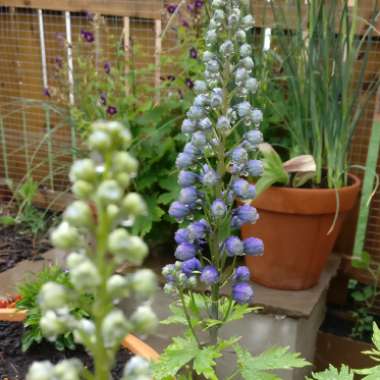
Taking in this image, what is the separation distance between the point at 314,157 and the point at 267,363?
3.22ft

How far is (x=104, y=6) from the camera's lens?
278 cm

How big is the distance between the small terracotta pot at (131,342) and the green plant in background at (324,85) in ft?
2.85

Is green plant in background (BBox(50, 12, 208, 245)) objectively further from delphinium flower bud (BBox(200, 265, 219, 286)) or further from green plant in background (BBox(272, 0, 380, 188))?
delphinium flower bud (BBox(200, 265, 219, 286))

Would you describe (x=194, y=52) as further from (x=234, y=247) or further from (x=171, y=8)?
(x=234, y=247)

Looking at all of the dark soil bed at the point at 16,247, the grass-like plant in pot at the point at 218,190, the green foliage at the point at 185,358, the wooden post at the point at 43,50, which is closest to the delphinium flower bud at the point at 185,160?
the grass-like plant in pot at the point at 218,190

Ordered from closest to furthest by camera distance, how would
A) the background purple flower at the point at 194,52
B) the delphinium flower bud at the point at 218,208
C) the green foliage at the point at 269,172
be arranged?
1. the delphinium flower bud at the point at 218,208
2. the green foliage at the point at 269,172
3. the background purple flower at the point at 194,52

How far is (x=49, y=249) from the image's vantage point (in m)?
2.71

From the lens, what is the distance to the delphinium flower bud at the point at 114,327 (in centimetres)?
51

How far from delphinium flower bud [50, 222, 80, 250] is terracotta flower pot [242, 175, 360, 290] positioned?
1.37 m

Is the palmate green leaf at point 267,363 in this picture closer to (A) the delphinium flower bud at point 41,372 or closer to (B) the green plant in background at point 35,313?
(B) the green plant in background at point 35,313

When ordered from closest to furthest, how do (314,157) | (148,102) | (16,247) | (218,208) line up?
(218,208) < (314,157) < (148,102) < (16,247)

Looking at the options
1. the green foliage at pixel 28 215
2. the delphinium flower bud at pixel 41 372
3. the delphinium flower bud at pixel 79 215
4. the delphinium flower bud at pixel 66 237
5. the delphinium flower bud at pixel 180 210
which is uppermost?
the delphinium flower bud at pixel 79 215

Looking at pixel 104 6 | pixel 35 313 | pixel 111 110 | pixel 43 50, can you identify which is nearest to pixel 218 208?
pixel 35 313

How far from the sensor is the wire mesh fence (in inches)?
93.7
